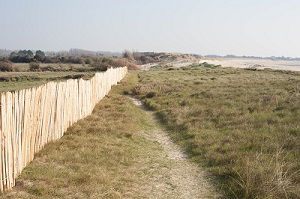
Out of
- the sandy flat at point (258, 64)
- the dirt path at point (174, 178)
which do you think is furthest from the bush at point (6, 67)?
the dirt path at point (174, 178)

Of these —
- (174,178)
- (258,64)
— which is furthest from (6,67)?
(258,64)

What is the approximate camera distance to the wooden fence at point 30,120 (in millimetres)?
5363

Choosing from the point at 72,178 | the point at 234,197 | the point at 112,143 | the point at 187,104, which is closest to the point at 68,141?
the point at 112,143

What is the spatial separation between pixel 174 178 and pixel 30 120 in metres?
3.14

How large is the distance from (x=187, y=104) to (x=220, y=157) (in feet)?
25.3

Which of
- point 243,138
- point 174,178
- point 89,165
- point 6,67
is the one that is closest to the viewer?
point 174,178

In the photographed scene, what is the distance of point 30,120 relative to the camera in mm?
6562

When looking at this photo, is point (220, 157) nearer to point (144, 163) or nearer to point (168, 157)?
point (168, 157)

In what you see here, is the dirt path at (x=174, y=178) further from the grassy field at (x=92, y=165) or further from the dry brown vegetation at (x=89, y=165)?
the dry brown vegetation at (x=89, y=165)

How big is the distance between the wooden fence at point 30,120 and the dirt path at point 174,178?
2.37 metres

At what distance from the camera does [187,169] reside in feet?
23.3

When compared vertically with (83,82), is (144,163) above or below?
below

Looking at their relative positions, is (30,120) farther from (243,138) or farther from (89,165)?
(243,138)

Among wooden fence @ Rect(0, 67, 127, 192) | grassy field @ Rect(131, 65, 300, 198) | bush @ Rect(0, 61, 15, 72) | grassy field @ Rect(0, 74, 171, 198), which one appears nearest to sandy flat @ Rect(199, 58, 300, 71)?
bush @ Rect(0, 61, 15, 72)
